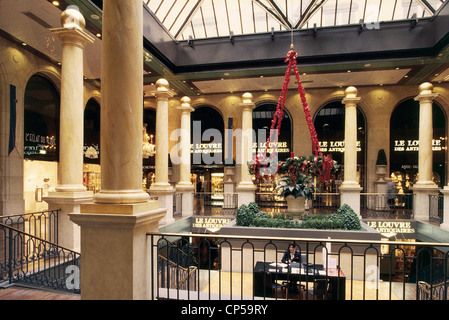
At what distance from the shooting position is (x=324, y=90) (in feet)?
52.5

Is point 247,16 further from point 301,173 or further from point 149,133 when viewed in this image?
point 149,133

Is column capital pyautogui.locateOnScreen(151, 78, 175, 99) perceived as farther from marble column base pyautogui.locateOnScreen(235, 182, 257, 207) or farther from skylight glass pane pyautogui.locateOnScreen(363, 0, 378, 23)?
skylight glass pane pyautogui.locateOnScreen(363, 0, 378, 23)

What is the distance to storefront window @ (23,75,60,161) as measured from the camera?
35.8 feet

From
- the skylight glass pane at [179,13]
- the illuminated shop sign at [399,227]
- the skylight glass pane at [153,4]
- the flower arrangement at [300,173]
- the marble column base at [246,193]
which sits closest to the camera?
the flower arrangement at [300,173]

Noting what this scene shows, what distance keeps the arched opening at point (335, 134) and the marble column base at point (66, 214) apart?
12.9m

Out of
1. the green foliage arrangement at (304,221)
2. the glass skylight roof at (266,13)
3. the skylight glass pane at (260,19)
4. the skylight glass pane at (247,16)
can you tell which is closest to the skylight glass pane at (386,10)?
the glass skylight roof at (266,13)

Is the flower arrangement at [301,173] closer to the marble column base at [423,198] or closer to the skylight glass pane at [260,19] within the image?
the marble column base at [423,198]

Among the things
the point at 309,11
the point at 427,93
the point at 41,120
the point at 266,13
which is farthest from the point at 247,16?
the point at 41,120

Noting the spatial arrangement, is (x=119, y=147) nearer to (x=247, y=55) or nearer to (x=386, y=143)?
(x=247, y=55)

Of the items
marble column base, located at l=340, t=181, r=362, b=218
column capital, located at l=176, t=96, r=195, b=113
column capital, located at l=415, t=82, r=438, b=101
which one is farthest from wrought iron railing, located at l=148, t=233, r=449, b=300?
column capital, located at l=176, t=96, r=195, b=113

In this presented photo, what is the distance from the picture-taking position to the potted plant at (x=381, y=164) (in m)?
14.5

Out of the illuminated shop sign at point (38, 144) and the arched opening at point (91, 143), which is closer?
the illuminated shop sign at point (38, 144)

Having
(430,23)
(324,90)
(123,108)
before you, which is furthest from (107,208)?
(324,90)
